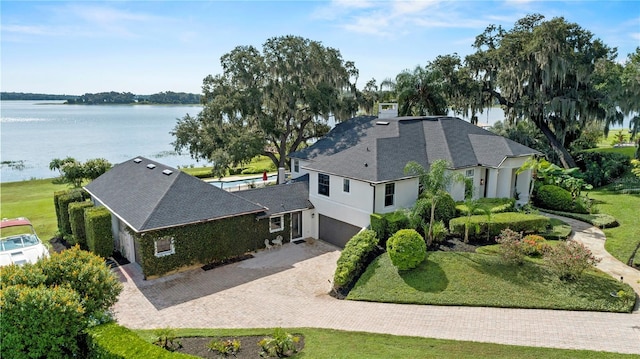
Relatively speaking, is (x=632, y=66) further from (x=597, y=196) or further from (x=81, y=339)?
(x=81, y=339)

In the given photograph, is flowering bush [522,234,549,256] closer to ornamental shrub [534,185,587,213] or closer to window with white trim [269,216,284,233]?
ornamental shrub [534,185,587,213]

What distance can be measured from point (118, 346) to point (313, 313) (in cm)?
608

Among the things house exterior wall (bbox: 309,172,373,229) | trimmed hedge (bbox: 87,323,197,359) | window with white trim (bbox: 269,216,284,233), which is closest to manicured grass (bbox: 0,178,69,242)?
window with white trim (bbox: 269,216,284,233)

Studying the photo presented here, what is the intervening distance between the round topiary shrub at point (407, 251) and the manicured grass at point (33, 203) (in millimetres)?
18387

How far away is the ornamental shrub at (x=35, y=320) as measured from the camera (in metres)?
8.98

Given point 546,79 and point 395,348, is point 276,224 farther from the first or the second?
point 546,79

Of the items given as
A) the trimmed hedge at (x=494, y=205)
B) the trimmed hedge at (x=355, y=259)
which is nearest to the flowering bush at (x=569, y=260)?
the trimmed hedge at (x=494, y=205)

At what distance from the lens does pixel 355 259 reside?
1580 cm

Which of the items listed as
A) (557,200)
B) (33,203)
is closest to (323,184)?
(557,200)

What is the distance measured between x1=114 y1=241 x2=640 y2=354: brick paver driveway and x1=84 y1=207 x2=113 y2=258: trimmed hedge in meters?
1.42

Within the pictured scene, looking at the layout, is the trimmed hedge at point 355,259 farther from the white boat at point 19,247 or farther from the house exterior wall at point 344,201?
the white boat at point 19,247

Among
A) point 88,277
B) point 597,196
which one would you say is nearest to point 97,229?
point 88,277

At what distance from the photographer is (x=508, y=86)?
3238cm

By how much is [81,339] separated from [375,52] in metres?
27.4
